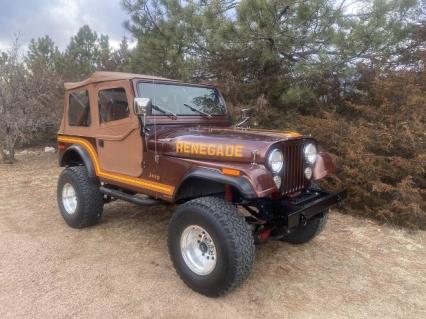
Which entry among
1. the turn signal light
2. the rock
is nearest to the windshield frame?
the turn signal light

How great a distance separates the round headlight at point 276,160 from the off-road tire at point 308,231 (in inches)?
43.5

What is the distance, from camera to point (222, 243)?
2969mm

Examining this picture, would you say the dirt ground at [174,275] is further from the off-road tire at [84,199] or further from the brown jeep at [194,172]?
the brown jeep at [194,172]

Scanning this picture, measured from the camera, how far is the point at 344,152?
18.3 ft

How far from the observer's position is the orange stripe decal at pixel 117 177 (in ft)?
12.0

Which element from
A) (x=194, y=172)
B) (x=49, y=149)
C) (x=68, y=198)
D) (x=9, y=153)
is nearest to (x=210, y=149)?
(x=194, y=172)

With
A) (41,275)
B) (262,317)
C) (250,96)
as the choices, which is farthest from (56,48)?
(262,317)

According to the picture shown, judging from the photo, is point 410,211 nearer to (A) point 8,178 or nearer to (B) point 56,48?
(A) point 8,178

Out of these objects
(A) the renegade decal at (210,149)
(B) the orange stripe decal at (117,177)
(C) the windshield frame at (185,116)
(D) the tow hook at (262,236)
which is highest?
(C) the windshield frame at (185,116)

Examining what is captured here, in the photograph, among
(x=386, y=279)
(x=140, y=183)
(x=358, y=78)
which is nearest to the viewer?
(x=386, y=279)

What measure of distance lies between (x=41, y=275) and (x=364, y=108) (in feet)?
16.5

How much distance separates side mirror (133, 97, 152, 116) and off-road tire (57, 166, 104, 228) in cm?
149

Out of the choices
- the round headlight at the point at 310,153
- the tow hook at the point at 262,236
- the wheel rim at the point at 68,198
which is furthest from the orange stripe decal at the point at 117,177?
the round headlight at the point at 310,153

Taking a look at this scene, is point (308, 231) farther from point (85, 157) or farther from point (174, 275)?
point (85, 157)
